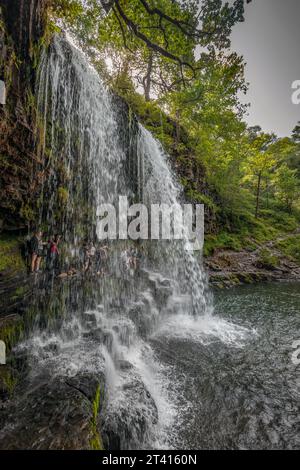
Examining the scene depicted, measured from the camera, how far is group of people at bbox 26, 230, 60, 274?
6.27 m

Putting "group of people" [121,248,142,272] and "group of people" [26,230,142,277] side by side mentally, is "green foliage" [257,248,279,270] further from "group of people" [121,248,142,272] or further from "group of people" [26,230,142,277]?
"group of people" [26,230,142,277]

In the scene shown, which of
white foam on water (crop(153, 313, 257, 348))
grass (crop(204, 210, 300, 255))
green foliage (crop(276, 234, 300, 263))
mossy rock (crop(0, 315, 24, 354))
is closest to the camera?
mossy rock (crop(0, 315, 24, 354))

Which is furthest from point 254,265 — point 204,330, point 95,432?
point 95,432

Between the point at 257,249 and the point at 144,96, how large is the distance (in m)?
15.8

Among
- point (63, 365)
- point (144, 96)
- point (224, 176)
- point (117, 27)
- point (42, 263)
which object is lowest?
point (63, 365)

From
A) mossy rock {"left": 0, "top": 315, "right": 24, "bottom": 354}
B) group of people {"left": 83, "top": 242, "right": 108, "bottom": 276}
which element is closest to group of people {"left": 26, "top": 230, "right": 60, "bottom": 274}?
group of people {"left": 83, "top": 242, "right": 108, "bottom": 276}

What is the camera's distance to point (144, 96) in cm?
1897

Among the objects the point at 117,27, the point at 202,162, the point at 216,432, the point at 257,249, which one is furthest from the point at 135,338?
the point at 202,162

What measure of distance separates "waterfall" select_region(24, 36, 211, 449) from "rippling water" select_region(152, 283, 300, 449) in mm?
402

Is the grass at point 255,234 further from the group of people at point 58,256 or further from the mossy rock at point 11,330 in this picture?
the mossy rock at point 11,330

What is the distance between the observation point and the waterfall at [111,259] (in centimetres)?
435

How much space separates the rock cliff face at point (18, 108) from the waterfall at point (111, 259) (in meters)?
0.67
